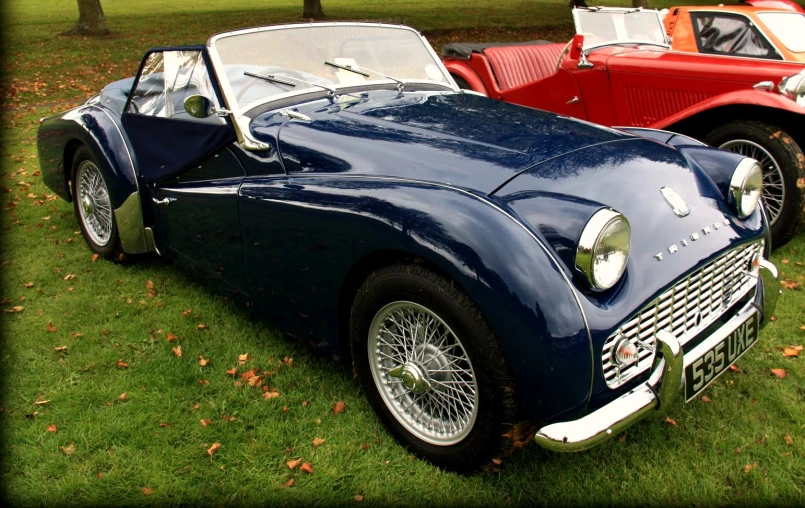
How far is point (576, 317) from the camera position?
6.59ft

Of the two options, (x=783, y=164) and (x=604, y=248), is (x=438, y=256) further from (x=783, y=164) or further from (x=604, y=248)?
(x=783, y=164)

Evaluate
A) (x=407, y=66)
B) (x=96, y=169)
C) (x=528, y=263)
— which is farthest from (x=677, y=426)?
(x=96, y=169)

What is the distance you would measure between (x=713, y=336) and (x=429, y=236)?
1.18m

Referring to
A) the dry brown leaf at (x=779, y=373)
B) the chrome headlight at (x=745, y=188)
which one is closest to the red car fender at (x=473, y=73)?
the chrome headlight at (x=745, y=188)

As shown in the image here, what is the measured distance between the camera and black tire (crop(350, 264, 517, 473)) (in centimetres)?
210

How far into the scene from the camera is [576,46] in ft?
19.0

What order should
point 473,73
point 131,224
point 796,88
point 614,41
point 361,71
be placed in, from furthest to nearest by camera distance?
point 473,73 → point 614,41 → point 796,88 → point 131,224 → point 361,71

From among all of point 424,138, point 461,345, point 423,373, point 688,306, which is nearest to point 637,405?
point 688,306

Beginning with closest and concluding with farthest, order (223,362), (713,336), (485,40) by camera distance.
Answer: (713,336) → (223,362) → (485,40)

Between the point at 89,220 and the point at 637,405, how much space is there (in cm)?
428

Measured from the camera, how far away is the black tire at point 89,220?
14.5ft

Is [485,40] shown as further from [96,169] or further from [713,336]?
[713,336]

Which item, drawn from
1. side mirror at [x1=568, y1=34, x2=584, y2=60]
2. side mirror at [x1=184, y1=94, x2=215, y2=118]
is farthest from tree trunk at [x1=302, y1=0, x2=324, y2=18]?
A: side mirror at [x1=184, y1=94, x2=215, y2=118]

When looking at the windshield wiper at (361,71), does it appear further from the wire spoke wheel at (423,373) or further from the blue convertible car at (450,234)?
the wire spoke wheel at (423,373)
